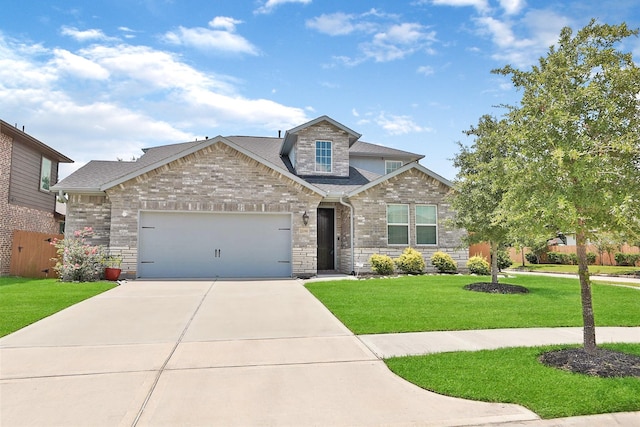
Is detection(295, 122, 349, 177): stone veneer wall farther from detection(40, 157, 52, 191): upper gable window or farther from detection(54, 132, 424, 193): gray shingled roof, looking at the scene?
detection(40, 157, 52, 191): upper gable window

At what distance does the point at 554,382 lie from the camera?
14.9 ft

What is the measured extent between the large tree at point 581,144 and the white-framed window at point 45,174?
2217cm

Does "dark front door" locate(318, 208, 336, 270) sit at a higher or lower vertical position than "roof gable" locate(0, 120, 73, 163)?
lower

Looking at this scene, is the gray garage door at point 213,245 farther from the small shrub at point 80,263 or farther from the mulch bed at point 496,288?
the mulch bed at point 496,288

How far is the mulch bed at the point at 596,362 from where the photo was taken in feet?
16.2

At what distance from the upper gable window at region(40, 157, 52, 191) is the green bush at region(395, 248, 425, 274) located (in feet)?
58.7

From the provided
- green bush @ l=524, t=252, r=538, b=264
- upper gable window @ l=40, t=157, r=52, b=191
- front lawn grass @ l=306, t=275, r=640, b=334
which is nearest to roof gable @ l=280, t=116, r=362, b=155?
front lawn grass @ l=306, t=275, r=640, b=334

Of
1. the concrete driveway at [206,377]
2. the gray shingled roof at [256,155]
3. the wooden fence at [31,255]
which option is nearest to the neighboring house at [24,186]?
the wooden fence at [31,255]

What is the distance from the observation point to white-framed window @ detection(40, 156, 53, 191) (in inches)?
805

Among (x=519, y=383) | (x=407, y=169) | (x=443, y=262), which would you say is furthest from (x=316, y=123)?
(x=519, y=383)

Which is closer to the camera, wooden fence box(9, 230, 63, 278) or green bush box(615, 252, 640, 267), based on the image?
wooden fence box(9, 230, 63, 278)

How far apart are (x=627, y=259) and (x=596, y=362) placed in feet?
83.3

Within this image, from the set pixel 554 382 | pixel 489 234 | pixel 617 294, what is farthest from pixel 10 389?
pixel 617 294

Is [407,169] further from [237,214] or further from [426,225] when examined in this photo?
[237,214]
